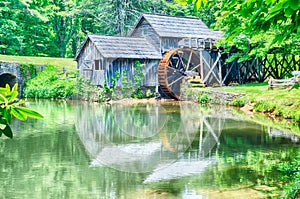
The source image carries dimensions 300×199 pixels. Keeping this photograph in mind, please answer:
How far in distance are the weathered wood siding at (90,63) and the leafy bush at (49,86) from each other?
4.31 feet

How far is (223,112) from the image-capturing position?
2038 cm

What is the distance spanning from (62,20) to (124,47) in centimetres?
1950

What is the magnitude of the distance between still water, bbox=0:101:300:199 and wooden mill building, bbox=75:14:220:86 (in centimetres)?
995

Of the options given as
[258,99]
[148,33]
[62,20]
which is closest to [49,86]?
[148,33]

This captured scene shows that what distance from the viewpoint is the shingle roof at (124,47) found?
27516mm

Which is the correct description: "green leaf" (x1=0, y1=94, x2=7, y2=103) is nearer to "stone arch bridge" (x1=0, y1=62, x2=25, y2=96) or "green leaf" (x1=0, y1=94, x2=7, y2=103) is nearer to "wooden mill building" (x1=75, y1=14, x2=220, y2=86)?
"wooden mill building" (x1=75, y1=14, x2=220, y2=86)

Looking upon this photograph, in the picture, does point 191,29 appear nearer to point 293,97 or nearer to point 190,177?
point 293,97

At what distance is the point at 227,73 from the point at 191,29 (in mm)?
4106

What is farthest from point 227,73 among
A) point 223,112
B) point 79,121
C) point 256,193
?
point 256,193

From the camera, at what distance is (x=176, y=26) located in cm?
3091

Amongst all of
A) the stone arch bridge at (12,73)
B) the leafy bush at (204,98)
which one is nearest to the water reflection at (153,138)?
→ the leafy bush at (204,98)

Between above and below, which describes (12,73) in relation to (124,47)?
below

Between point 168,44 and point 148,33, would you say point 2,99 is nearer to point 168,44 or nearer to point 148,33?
point 168,44

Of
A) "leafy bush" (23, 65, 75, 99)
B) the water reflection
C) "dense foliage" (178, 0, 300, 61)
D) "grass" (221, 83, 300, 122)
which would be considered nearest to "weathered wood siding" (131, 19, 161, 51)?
"leafy bush" (23, 65, 75, 99)
